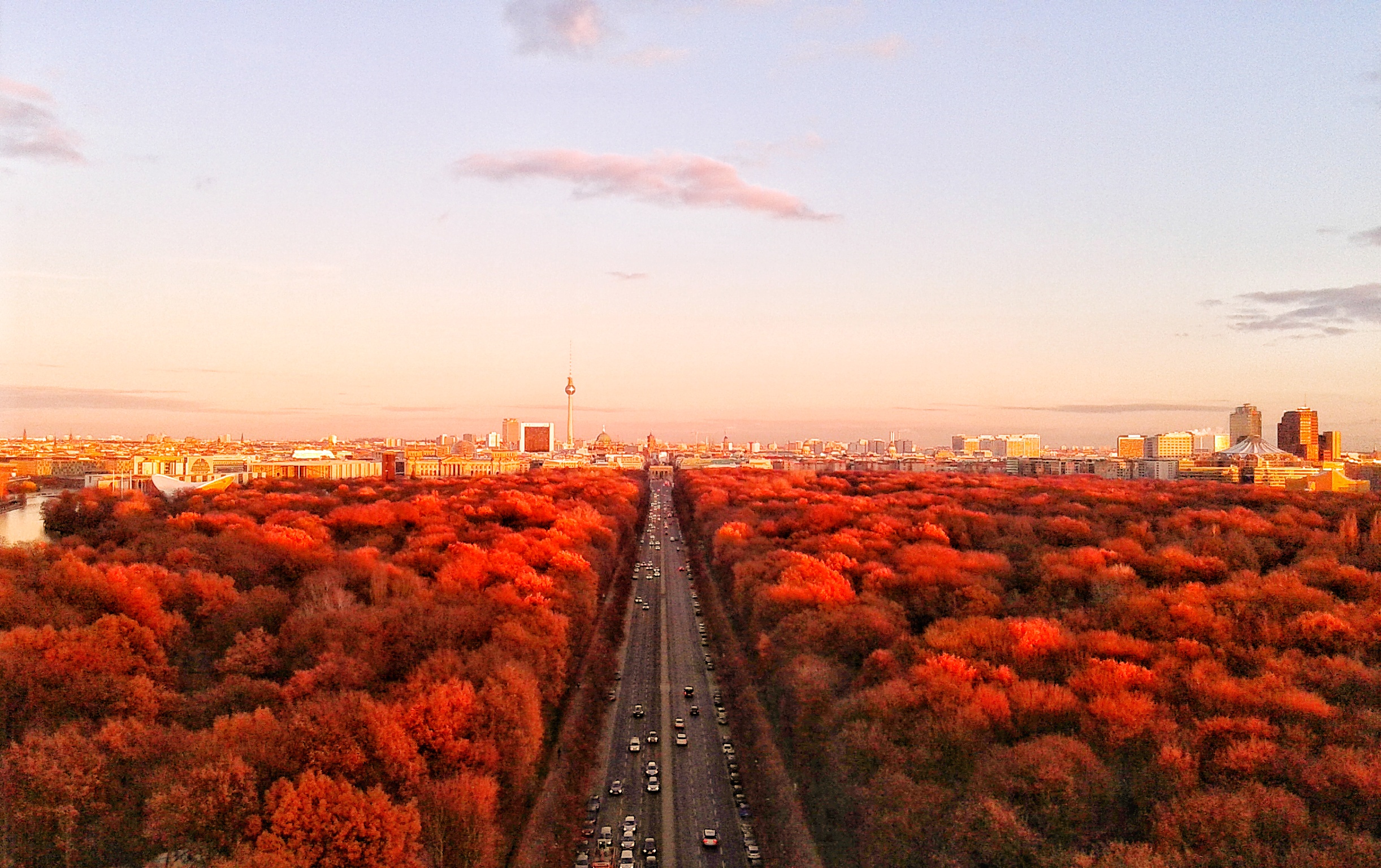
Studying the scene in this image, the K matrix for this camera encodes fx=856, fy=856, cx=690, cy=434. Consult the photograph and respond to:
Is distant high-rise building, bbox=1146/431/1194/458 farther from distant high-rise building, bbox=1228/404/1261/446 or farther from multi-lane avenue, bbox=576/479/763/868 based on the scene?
multi-lane avenue, bbox=576/479/763/868

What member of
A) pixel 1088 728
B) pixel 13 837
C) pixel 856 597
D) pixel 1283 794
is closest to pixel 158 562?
pixel 13 837

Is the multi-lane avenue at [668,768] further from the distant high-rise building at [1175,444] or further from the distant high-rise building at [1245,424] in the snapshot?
the distant high-rise building at [1175,444]

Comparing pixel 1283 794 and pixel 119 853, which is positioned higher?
pixel 1283 794

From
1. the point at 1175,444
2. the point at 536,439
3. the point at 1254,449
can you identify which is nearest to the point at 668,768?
the point at 1254,449

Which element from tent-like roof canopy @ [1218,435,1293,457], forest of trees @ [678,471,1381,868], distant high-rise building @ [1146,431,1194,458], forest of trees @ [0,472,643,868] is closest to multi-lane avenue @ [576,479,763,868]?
forest of trees @ [678,471,1381,868]

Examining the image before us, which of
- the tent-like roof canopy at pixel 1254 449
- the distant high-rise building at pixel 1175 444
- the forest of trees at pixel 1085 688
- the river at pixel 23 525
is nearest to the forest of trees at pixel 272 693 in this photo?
the river at pixel 23 525

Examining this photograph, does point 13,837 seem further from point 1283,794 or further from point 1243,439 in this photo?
point 1243,439
